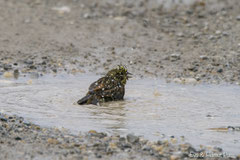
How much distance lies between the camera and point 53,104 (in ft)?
25.6

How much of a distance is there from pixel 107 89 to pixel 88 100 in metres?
0.41

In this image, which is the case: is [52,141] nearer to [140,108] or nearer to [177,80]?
[140,108]

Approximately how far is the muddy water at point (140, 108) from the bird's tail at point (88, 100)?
12 centimetres

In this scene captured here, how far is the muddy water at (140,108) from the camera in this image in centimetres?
639

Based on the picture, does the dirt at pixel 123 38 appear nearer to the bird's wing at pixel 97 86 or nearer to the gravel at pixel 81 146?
the bird's wing at pixel 97 86

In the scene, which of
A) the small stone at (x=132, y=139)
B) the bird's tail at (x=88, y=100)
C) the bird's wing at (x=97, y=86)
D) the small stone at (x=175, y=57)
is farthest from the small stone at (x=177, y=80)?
the small stone at (x=132, y=139)

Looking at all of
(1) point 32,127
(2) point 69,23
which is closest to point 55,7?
(2) point 69,23

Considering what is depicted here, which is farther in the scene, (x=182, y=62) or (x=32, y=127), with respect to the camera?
(x=182, y=62)

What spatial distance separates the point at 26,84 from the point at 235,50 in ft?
15.5

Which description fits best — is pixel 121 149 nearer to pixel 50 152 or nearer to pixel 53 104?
pixel 50 152

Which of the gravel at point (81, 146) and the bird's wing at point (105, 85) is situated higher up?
the bird's wing at point (105, 85)

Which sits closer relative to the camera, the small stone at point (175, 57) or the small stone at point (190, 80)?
the small stone at point (190, 80)

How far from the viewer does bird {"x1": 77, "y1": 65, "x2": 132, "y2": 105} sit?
793cm

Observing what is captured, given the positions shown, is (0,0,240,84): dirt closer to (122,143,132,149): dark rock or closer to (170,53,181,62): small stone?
(170,53,181,62): small stone
